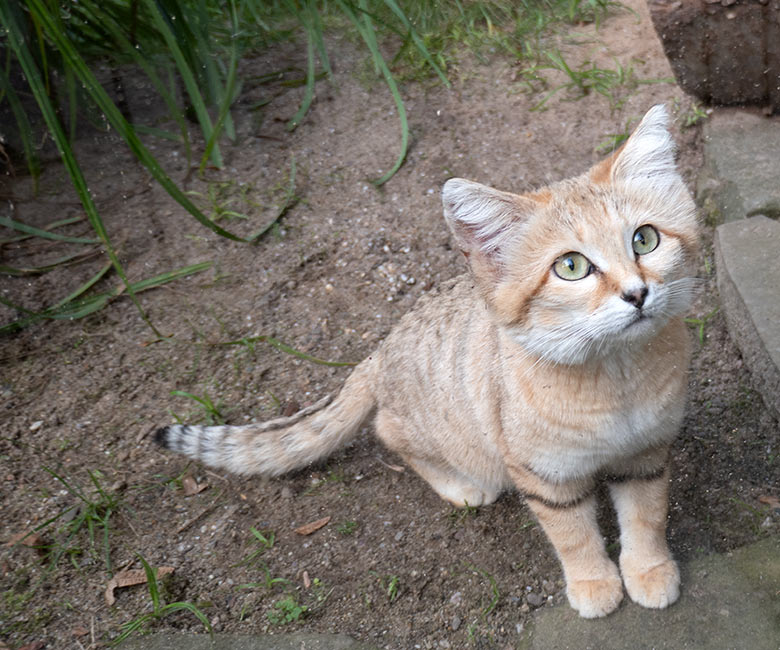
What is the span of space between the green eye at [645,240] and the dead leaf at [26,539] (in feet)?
7.74

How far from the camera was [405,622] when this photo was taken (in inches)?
105

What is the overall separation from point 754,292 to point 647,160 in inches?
45.6

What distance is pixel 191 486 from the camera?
3295 mm

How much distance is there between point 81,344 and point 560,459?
2.54 meters

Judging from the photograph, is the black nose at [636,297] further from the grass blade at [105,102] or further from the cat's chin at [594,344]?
the grass blade at [105,102]

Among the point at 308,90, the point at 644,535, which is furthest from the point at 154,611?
the point at 308,90

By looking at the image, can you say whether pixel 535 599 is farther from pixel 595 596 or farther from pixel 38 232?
pixel 38 232

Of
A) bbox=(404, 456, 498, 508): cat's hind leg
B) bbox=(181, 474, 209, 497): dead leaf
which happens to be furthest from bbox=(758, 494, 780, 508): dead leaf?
bbox=(181, 474, 209, 497): dead leaf

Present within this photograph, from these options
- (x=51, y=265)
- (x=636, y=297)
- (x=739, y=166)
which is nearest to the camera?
(x=636, y=297)

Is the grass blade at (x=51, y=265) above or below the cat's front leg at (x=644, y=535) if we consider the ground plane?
above

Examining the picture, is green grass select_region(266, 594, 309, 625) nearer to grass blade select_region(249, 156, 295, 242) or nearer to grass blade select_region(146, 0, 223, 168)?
grass blade select_region(249, 156, 295, 242)

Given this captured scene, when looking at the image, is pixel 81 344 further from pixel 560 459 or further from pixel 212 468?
pixel 560 459

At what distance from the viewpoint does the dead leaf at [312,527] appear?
10.0 ft

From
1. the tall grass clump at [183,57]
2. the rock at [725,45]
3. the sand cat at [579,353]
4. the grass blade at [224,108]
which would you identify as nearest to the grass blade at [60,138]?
the tall grass clump at [183,57]
